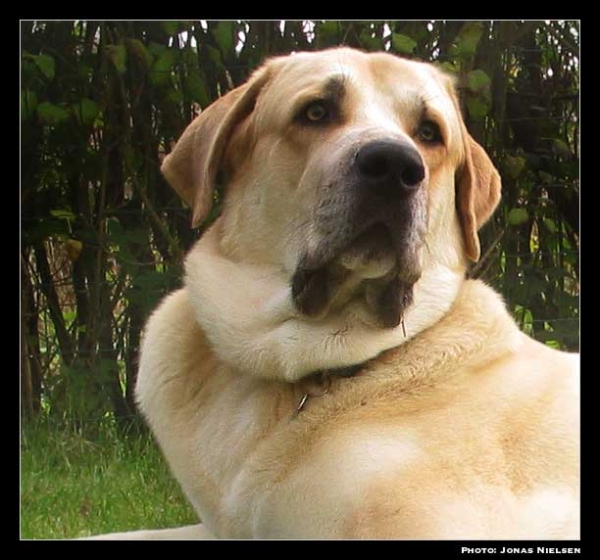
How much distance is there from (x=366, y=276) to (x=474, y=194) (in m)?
0.52

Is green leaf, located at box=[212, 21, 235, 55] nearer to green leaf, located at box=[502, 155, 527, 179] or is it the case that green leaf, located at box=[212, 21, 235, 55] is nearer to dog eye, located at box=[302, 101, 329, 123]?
dog eye, located at box=[302, 101, 329, 123]

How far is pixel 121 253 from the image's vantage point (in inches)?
127

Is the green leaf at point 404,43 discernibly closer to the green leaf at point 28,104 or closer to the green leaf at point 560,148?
the green leaf at point 560,148

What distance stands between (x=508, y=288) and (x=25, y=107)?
5.35 feet

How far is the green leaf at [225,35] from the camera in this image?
297cm

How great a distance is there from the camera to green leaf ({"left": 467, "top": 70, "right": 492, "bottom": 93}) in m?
3.10

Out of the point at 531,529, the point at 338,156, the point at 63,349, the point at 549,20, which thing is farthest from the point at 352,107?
the point at 63,349

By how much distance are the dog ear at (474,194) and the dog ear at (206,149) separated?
0.62 meters

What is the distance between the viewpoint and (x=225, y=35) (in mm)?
3027

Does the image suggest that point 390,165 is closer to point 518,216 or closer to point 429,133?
point 429,133

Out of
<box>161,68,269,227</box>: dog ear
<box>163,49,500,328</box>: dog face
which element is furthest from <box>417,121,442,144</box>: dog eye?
<box>161,68,269,227</box>: dog ear

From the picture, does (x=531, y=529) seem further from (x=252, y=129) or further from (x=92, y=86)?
(x=92, y=86)

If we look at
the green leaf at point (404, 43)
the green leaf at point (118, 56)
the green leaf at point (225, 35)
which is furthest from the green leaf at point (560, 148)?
the green leaf at point (118, 56)

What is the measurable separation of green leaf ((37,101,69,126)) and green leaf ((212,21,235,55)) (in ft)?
1.82
